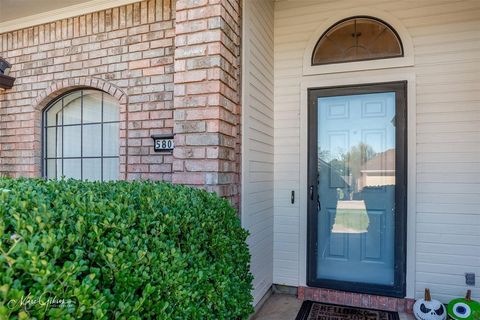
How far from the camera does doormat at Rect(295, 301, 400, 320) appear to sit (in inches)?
107

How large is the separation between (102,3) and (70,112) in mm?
1170

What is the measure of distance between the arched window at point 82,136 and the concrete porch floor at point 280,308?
1.95 meters

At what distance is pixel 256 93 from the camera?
2766 millimetres

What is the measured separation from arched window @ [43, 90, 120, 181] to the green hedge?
6.05ft

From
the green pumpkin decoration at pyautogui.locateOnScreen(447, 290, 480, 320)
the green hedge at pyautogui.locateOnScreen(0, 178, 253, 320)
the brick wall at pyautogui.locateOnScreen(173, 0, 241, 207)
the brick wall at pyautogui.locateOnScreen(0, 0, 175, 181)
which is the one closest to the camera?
the green hedge at pyautogui.locateOnScreen(0, 178, 253, 320)

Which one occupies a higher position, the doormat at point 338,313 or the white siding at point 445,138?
the white siding at point 445,138

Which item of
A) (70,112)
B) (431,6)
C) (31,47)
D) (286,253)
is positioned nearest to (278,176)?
(286,253)

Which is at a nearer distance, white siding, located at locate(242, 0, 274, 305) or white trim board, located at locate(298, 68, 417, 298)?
white siding, located at locate(242, 0, 274, 305)

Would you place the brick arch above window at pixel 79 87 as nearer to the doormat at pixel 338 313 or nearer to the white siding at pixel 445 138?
the doormat at pixel 338 313

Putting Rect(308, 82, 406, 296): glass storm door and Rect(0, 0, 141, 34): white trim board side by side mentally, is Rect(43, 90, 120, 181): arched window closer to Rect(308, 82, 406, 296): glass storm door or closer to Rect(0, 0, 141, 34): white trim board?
Rect(0, 0, 141, 34): white trim board

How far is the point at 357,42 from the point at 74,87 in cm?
290

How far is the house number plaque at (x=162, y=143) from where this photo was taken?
2709 millimetres

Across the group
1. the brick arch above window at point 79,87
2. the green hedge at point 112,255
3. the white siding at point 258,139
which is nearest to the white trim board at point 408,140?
the white siding at point 258,139

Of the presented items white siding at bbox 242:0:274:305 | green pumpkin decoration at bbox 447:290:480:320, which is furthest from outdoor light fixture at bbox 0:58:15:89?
green pumpkin decoration at bbox 447:290:480:320
